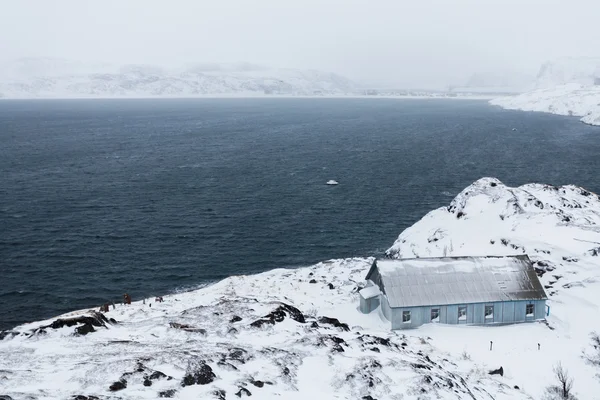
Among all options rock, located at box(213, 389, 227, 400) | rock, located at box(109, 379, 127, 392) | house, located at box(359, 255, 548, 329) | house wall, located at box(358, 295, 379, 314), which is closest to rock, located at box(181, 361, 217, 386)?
rock, located at box(213, 389, 227, 400)

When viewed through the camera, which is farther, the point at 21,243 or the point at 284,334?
the point at 21,243

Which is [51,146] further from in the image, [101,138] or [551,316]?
[551,316]

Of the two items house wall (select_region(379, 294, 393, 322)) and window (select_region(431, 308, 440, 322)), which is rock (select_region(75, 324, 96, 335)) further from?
window (select_region(431, 308, 440, 322))

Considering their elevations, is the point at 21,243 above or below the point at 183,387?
below

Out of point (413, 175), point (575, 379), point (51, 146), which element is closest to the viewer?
point (575, 379)

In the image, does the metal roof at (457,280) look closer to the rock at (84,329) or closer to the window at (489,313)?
the window at (489,313)

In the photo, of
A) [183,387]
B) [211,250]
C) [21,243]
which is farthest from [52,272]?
[183,387]

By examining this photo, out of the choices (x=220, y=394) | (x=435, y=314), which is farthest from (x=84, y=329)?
(x=435, y=314)
